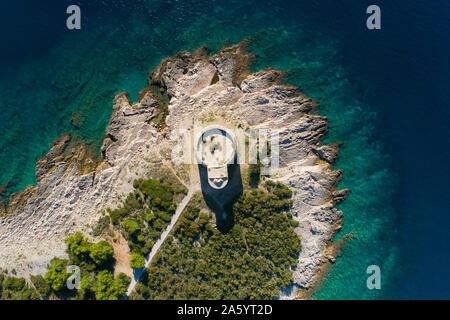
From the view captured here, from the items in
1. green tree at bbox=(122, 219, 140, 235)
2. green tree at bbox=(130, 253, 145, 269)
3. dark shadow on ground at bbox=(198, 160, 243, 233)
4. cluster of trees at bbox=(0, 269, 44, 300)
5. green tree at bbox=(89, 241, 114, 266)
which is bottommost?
cluster of trees at bbox=(0, 269, 44, 300)

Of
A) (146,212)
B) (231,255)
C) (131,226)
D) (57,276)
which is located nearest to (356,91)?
(231,255)

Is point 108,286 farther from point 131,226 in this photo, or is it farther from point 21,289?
point 21,289

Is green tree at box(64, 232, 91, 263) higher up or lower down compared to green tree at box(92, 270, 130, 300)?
higher up

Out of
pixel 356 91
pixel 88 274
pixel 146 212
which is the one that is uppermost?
pixel 356 91

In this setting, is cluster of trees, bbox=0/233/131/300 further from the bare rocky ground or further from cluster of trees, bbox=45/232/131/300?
the bare rocky ground

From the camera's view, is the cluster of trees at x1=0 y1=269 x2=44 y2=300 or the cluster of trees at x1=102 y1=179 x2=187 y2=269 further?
the cluster of trees at x1=0 y1=269 x2=44 y2=300

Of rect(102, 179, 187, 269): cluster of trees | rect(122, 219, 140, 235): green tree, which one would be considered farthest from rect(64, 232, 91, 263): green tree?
rect(122, 219, 140, 235): green tree

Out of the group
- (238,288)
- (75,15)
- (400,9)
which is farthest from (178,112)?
(400,9)
